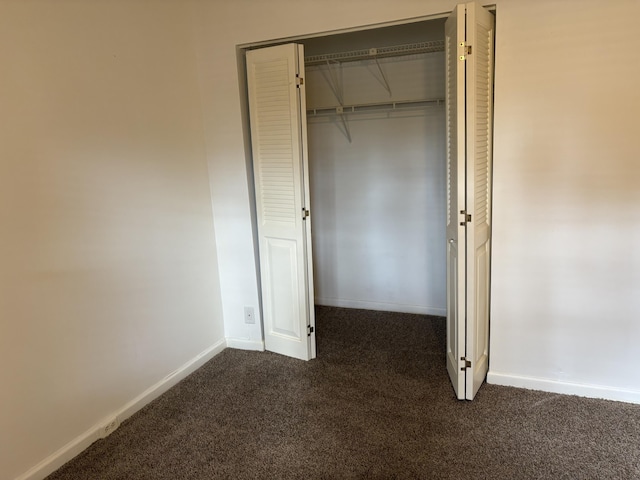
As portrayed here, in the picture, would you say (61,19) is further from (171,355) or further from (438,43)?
(438,43)

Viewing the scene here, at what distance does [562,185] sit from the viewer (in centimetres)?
243

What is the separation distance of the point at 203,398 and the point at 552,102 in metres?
2.61

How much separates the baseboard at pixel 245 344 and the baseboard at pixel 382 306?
1.14 metres

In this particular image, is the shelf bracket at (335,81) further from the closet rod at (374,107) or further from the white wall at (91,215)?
the white wall at (91,215)

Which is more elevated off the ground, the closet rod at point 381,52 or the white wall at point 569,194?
the closet rod at point 381,52

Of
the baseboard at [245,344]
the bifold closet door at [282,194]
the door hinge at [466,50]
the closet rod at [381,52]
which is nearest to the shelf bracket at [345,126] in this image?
the closet rod at [381,52]

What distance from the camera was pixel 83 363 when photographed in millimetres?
2258

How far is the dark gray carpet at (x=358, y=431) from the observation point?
6.77 ft

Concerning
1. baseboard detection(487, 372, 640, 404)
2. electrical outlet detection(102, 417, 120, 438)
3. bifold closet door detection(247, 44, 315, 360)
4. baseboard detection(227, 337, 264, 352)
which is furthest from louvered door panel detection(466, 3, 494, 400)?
electrical outlet detection(102, 417, 120, 438)

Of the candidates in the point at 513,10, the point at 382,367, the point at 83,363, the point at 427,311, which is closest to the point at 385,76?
the point at 513,10

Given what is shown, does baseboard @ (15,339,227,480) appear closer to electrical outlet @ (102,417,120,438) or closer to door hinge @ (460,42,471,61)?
electrical outlet @ (102,417,120,438)

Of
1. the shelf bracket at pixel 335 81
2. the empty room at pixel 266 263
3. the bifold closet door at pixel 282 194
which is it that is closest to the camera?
the empty room at pixel 266 263

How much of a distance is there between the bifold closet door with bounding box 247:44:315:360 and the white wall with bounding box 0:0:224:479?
0.45m

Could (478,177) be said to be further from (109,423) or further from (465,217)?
(109,423)
